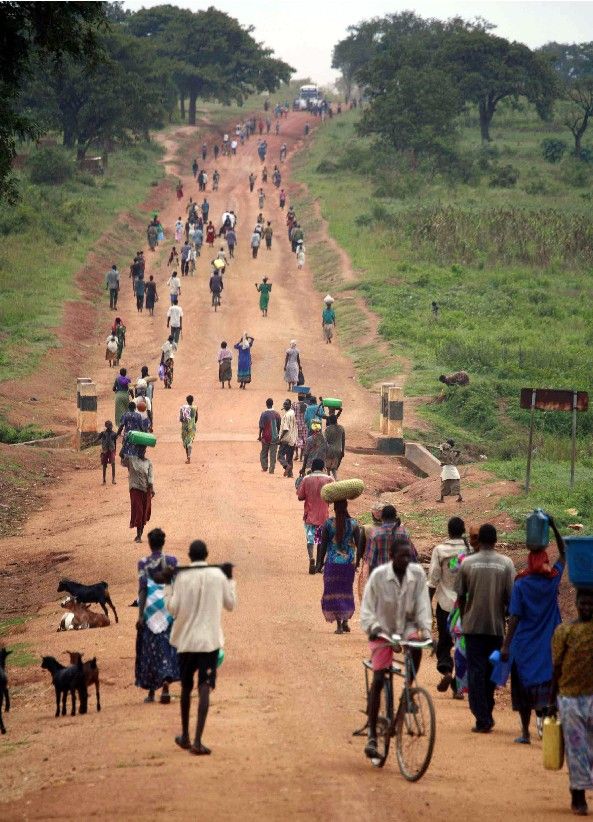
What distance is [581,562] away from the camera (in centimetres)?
872

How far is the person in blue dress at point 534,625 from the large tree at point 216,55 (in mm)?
84380

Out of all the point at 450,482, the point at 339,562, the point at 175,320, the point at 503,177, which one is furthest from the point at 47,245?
the point at 339,562

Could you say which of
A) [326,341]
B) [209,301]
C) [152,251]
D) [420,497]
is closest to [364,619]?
[420,497]

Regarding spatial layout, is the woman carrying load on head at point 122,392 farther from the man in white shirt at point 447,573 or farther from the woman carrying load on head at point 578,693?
the woman carrying load on head at point 578,693

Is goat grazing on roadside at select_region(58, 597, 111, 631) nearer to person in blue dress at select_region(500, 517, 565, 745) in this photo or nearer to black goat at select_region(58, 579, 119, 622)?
black goat at select_region(58, 579, 119, 622)

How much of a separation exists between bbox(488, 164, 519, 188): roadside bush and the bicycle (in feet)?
205

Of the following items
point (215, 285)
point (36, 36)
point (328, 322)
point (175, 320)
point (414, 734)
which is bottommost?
point (328, 322)

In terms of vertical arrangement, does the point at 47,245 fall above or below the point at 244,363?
above

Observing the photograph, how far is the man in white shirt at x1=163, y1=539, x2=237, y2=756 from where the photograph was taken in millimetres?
9469

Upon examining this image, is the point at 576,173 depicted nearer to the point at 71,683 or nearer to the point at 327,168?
the point at 327,168

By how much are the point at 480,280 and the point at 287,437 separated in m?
26.0

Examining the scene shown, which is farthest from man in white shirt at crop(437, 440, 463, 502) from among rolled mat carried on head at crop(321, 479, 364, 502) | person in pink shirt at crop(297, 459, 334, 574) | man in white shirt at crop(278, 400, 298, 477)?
rolled mat carried on head at crop(321, 479, 364, 502)

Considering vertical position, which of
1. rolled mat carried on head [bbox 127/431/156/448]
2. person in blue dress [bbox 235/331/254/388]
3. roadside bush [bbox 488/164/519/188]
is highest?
roadside bush [bbox 488/164/519/188]

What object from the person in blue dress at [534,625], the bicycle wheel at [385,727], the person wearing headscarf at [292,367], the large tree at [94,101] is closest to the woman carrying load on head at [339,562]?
the person in blue dress at [534,625]
